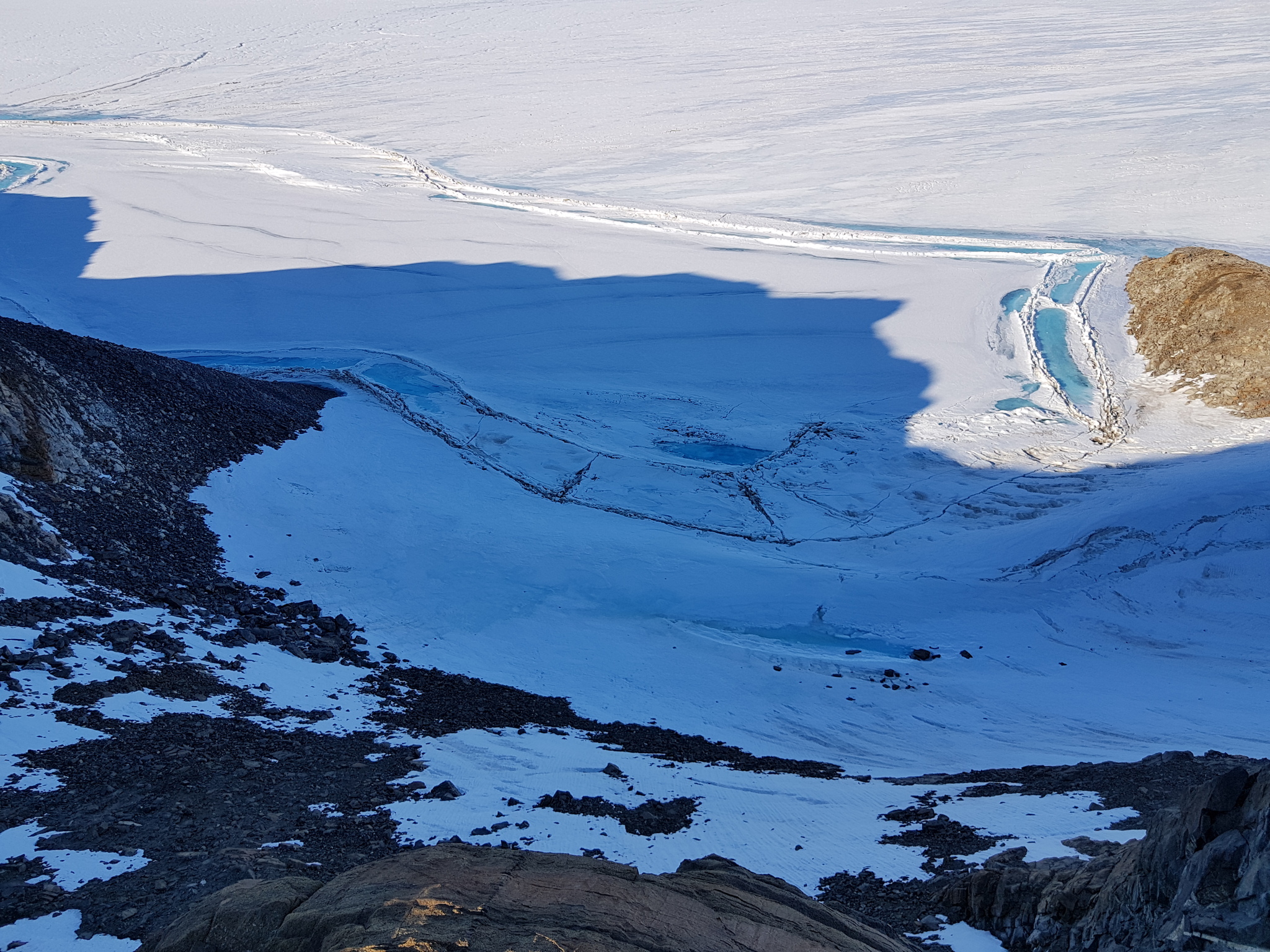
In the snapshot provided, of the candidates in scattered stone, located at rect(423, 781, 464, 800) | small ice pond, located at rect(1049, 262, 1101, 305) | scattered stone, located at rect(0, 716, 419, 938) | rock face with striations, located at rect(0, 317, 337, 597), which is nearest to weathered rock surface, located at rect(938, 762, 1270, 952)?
scattered stone, located at rect(423, 781, 464, 800)

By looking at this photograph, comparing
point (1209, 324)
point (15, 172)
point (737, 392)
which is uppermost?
point (15, 172)

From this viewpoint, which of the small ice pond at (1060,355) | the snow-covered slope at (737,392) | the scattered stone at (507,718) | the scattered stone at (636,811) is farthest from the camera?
the small ice pond at (1060,355)

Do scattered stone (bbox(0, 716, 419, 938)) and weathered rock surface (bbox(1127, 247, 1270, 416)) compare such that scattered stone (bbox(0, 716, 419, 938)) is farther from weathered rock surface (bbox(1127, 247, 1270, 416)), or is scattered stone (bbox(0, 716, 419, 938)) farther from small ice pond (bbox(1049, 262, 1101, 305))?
small ice pond (bbox(1049, 262, 1101, 305))

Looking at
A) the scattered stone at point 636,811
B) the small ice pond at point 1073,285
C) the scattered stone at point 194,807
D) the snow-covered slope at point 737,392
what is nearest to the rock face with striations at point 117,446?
the snow-covered slope at point 737,392

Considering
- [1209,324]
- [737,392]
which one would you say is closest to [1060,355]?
[1209,324]

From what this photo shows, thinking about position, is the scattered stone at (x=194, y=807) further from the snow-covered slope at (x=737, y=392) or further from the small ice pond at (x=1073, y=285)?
the small ice pond at (x=1073, y=285)

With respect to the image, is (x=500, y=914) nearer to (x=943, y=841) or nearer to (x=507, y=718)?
(x=943, y=841)
